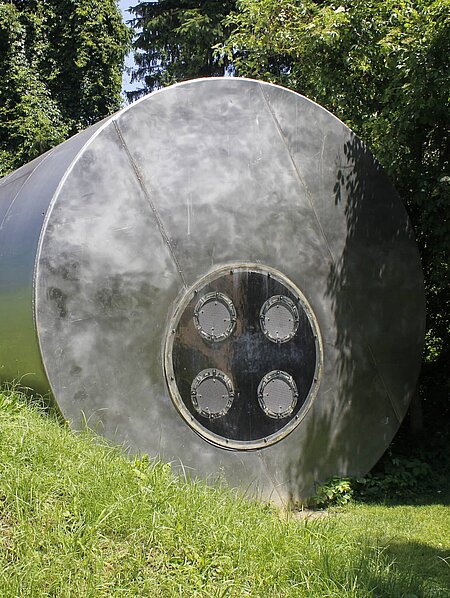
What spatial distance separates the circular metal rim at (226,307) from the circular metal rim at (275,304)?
264 mm

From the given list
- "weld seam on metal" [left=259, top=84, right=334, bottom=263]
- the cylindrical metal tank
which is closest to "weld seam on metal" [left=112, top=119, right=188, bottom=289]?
the cylindrical metal tank

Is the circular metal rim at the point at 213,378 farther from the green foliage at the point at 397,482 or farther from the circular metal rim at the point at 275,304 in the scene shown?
the green foliage at the point at 397,482

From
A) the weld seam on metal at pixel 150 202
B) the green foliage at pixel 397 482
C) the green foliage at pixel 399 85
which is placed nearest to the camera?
the weld seam on metal at pixel 150 202

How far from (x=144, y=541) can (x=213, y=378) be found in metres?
2.07

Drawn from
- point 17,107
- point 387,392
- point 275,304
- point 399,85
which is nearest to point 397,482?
point 387,392

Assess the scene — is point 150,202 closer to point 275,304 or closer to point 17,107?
point 275,304

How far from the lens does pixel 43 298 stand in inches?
217

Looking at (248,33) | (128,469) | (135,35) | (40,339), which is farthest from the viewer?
(135,35)

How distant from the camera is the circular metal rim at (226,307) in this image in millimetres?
6176

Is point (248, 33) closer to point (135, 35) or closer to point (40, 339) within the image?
point (40, 339)

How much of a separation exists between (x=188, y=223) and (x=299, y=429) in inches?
78.8

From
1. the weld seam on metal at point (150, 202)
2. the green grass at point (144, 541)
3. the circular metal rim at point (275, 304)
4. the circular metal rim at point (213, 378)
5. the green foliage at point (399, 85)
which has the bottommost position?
the green grass at point (144, 541)

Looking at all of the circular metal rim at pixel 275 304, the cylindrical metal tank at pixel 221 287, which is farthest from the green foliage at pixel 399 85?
the circular metal rim at pixel 275 304

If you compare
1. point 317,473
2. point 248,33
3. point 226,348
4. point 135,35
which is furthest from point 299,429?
point 135,35
